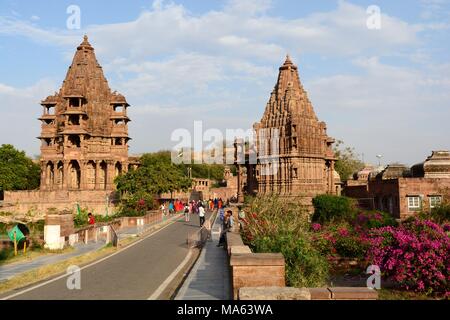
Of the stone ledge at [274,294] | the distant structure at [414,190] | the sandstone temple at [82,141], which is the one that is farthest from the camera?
the sandstone temple at [82,141]

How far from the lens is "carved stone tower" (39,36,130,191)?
56.9 m

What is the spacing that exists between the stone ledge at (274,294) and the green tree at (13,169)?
→ 212 ft

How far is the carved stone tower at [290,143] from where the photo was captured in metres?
35.8

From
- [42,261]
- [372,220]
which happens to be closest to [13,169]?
[42,261]

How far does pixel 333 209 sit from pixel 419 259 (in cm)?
1782

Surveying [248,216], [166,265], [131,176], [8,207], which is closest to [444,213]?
[248,216]

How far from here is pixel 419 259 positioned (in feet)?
34.8

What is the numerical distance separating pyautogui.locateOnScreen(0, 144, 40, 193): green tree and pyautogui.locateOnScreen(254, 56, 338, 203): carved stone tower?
41951 millimetres

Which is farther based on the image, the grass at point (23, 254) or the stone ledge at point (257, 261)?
the grass at point (23, 254)

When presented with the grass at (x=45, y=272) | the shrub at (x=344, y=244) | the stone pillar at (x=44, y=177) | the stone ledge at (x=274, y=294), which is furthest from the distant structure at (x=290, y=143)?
the stone pillar at (x=44, y=177)

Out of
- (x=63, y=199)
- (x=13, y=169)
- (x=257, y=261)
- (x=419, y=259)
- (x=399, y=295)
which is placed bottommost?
(x=399, y=295)

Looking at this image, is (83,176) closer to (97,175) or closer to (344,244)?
(97,175)

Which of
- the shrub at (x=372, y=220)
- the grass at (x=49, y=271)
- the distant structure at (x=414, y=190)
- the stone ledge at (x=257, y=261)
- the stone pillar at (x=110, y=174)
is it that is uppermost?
the stone pillar at (x=110, y=174)

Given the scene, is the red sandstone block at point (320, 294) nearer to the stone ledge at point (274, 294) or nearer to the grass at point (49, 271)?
the stone ledge at point (274, 294)
